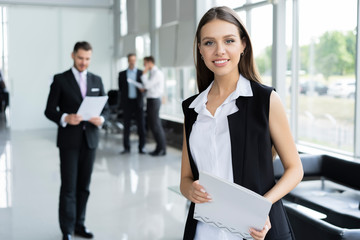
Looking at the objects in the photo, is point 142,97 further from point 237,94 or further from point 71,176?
point 237,94

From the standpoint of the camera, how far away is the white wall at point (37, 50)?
13.7 m

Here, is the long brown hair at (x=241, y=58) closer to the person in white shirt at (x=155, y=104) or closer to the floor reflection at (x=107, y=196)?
the floor reflection at (x=107, y=196)

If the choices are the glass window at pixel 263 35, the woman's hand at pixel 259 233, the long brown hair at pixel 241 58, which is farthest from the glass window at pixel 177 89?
the woman's hand at pixel 259 233

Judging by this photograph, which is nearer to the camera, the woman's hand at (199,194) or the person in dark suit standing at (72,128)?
the woman's hand at (199,194)

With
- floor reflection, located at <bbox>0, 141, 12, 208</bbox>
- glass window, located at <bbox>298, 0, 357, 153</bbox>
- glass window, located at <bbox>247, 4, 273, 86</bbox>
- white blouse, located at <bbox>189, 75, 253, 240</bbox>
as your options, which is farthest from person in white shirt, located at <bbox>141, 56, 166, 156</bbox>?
white blouse, located at <bbox>189, 75, 253, 240</bbox>

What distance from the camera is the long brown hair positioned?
5.24ft

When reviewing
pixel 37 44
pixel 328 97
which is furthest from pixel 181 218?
pixel 37 44

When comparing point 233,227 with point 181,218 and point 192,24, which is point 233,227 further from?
point 192,24

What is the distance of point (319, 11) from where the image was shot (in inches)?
255

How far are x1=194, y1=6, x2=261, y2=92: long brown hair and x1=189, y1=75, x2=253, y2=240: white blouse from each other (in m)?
0.05

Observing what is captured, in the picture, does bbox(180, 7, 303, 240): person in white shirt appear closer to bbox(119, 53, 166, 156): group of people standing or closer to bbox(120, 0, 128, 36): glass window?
bbox(119, 53, 166, 156): group of people standing

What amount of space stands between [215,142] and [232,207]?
243mm

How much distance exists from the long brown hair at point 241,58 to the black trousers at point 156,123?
721 cm

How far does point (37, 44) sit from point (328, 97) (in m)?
10.2
